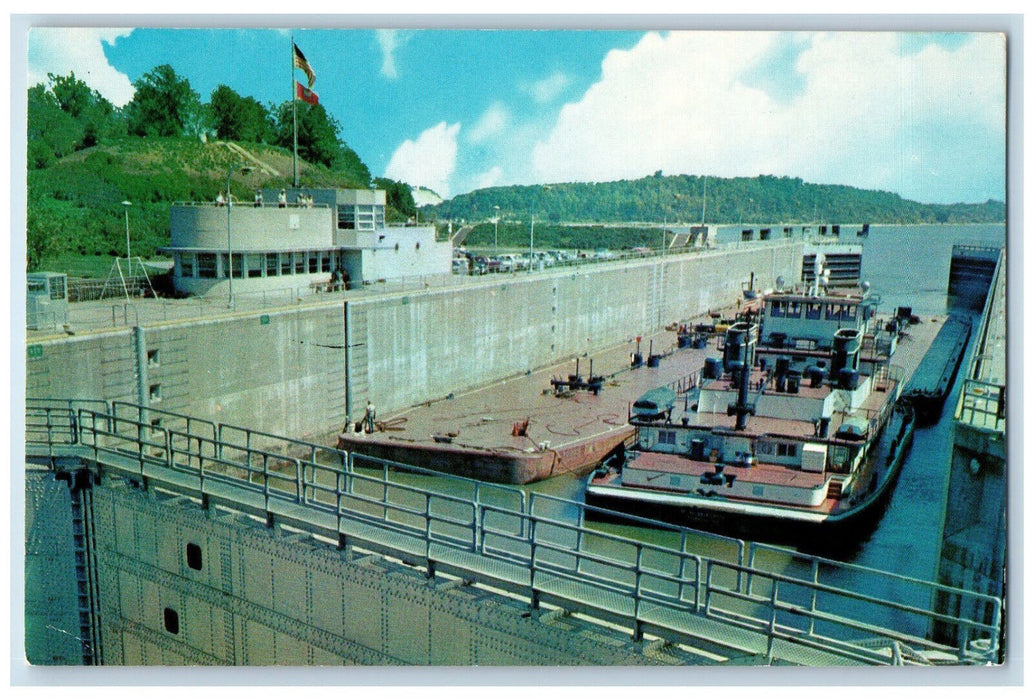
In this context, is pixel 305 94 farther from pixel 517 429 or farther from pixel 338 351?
pixel 517 429

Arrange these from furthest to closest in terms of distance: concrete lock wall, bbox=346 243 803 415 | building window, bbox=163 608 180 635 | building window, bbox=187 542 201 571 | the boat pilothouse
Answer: concrete lock wall, bbox=346 243 803 415
the boat pilothouse
building window, bbox=163 608 180 635
building window, bbox=187 542 201 571

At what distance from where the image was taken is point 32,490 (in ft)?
39.0

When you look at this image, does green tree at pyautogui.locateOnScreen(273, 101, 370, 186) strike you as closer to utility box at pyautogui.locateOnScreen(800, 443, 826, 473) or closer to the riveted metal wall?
utility box at pyautogui.locateOnScreen(800, 443, 826, 473)

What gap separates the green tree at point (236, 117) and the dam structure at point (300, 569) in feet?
138

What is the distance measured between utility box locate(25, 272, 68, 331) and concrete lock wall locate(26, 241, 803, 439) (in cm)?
113

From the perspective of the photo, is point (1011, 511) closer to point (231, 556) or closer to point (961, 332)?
point (231, 556)

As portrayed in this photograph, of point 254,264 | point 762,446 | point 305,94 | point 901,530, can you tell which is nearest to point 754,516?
point 762,446

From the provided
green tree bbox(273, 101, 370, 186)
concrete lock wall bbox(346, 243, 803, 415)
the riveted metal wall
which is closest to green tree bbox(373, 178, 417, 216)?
green tree bbox(273, 101, 370, 186)

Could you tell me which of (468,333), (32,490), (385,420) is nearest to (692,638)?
(32,490)

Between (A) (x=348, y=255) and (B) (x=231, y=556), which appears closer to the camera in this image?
(B) (x=231, y=556)

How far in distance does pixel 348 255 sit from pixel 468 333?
17.1 feet

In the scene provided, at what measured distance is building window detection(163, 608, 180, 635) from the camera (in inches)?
430

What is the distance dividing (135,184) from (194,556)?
45.3 metres

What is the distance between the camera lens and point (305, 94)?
21.5 metres
